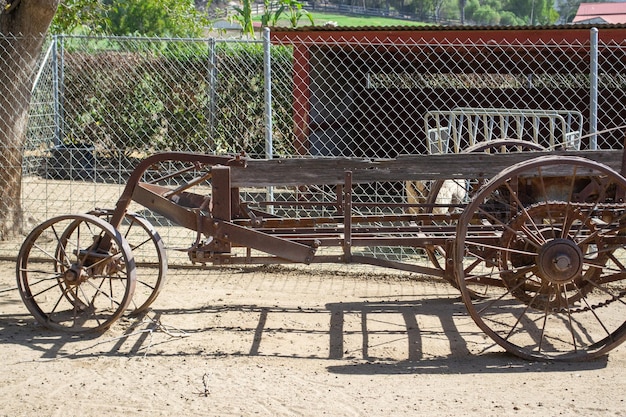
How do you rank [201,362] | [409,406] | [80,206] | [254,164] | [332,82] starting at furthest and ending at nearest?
1. [332,82]
2. [80,206]
3. [254,164]
4. [201,362]
5. [409,406]

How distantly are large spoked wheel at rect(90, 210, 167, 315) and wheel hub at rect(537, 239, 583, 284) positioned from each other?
101 inches

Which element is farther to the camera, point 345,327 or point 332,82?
point 332,82

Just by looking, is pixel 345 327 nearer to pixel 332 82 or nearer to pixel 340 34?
pixel 340 34

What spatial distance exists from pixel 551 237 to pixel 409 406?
5.47 ft

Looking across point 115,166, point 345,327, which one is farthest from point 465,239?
point 115,166

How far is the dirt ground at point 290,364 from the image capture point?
4777 millimetres

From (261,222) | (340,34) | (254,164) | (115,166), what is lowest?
(115,166)

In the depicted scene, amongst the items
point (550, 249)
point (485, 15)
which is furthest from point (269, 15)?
point (485, 15)

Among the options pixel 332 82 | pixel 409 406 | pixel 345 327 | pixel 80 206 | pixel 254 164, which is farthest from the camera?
pixel 332 82

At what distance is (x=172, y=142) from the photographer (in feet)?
43.8

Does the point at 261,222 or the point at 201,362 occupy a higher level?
the point at 261,222

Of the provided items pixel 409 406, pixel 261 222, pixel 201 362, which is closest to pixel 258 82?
pixel 261 222

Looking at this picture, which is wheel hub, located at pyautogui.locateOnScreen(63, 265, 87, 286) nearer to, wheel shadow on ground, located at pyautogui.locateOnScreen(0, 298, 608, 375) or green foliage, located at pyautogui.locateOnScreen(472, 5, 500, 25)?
wheel shadow on ground, located at pyautogui.locateOnScreen(0, 298, 608, 375)

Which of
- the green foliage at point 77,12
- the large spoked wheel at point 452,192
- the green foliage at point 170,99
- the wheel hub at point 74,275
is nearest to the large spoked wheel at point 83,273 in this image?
the wheel hub at point 74,275
